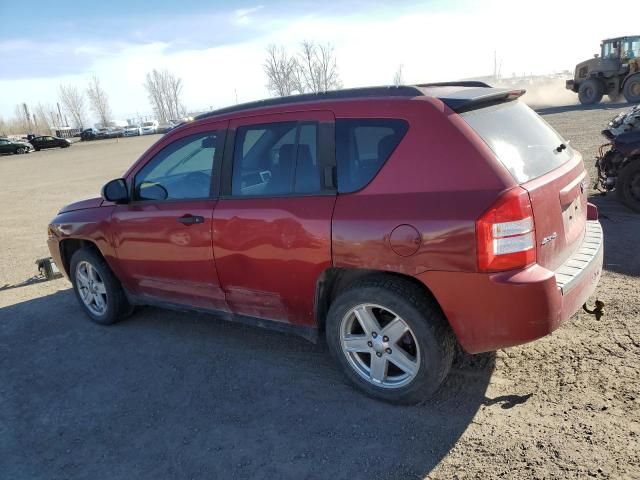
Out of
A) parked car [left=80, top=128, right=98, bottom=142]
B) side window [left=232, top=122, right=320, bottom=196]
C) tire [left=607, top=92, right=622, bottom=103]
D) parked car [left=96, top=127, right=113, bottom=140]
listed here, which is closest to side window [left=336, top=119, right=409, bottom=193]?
side window [left=232, top=122, right=320, bottom=196]

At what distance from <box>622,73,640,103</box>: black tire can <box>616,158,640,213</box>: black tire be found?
21.3 metres

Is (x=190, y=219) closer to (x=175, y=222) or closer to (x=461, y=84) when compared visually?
(x=175, y=222)

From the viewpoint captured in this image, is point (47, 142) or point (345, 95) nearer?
point (345, 95)

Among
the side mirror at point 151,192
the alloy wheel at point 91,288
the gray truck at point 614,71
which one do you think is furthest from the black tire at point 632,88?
the alloy wheel at point 91,288

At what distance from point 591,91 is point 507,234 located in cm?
2943

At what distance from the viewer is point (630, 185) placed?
6953mm

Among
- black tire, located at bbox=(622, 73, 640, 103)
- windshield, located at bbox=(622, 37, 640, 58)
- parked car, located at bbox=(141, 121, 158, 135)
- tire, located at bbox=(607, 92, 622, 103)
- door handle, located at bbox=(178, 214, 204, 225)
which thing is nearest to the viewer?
door handle, located at bbox=(178, 214, 204, 225)

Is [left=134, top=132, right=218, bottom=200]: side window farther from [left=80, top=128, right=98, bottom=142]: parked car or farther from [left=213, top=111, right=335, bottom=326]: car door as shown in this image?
[left=80, top=128, right=98, bottom=142]: parked car

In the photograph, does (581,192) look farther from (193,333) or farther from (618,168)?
(618,168)

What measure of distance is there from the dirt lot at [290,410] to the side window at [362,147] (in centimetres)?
141

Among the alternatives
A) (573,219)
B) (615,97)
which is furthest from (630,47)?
(573,219)

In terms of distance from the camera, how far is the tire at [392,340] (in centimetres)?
292

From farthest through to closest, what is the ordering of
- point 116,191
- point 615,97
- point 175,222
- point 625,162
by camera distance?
point 615,97, point 625,162, point 116,191, point 175,222

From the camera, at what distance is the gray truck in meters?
24.8
